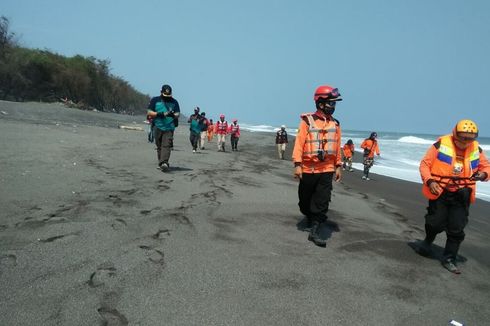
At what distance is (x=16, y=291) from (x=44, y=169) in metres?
4.86

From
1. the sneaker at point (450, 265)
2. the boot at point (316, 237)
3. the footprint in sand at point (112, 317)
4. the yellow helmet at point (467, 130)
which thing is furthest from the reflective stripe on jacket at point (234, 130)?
the footprint in sand at point (112, 317)

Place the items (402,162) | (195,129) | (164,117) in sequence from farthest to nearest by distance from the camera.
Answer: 1. (402,162)
2. (195,129)
3. (164,117)

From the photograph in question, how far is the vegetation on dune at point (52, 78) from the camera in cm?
4341

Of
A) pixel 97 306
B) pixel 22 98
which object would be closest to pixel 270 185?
pixel 97 306

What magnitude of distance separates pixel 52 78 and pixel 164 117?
4912cm

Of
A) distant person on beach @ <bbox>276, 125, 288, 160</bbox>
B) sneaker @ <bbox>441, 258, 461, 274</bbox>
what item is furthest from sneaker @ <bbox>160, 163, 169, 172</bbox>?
distant person on beach @ <bbox>276, 125, 288, 160</bbox>

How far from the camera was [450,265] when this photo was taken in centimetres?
400

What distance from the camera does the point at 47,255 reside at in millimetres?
3219

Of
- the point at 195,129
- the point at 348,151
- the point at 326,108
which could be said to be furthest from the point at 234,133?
the point at 326,108

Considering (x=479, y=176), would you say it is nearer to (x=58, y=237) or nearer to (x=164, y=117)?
(x=58, y=237)

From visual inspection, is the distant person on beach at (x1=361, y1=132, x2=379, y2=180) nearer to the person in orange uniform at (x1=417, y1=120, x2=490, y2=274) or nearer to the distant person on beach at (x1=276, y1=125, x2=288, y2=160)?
the distant person on beach at (x1=276, y1=125, x2=288, y2=160)

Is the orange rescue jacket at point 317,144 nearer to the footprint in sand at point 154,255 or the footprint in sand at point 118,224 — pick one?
the footprint in sand at point 154,255

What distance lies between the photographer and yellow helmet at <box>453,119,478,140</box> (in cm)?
401

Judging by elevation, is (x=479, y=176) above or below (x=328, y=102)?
below
